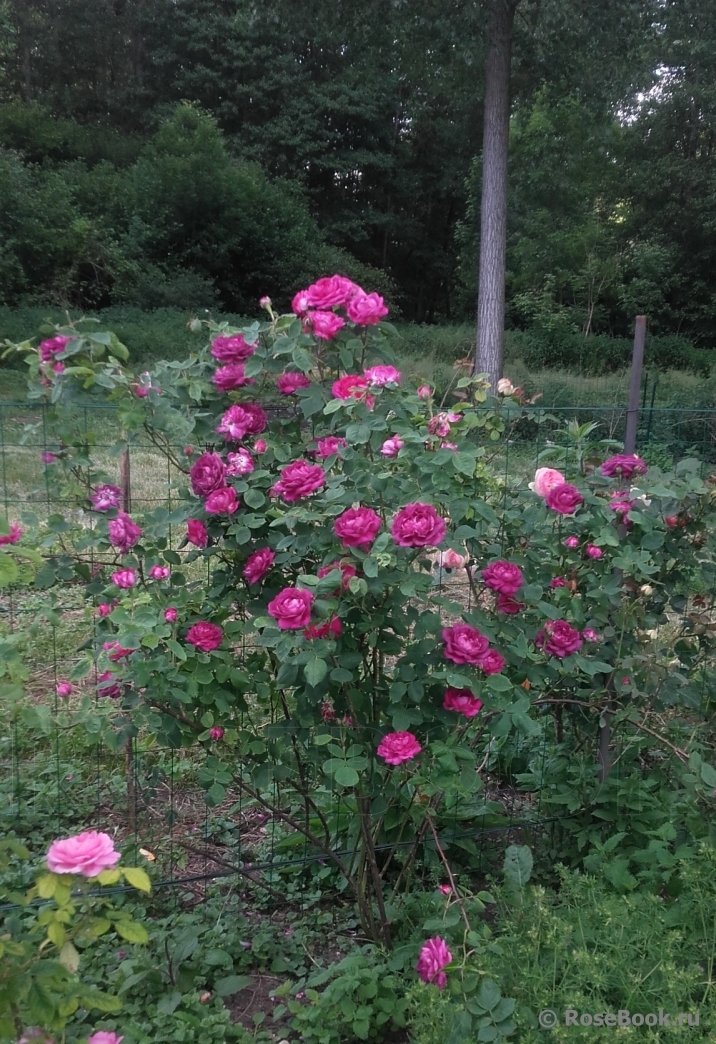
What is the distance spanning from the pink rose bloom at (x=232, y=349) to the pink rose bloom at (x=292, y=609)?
56cm

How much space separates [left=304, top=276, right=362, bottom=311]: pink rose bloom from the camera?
1.73 m

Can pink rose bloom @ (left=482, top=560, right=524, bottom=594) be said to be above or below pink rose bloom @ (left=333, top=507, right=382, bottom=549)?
below

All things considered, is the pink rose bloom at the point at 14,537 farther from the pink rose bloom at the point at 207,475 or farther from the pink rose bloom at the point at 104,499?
the pink rose bloom at the point at 207,475

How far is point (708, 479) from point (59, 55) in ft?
74.5

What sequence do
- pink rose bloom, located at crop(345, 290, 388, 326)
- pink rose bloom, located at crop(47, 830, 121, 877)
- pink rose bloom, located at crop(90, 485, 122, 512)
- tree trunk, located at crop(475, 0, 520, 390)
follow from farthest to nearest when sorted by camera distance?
1. tree trunk, located at crop(475, 0, 520, 390)
2. pink rose bloom, located at crop(90, 485, 122, 512)
3. pink rose bloom, located at crop(345, 290, 388, 326)
4. pink rose bloom, located at crop(47, 830, 121, 877)

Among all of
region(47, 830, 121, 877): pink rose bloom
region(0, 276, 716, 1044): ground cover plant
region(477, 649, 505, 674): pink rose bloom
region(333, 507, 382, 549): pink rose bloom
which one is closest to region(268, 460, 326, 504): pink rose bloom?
region(0, 276, 716, 1044): ground cover plant

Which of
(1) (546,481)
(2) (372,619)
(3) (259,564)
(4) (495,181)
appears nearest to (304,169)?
(4) (495,181)

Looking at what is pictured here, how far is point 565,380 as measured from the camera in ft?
46.4

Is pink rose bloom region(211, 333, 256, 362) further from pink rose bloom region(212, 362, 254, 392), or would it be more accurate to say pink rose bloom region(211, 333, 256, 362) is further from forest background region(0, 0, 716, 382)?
forest background region(0, 0, 716, 382)

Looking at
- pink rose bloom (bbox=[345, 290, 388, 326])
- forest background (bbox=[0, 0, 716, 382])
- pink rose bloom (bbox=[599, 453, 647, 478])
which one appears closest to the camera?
pink rose bloom (bbox=[345, 290, 388, 326])

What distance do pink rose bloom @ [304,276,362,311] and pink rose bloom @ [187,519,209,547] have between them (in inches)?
19.9

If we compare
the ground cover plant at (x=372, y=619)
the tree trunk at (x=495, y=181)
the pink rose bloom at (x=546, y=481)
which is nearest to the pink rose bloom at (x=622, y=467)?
the ground cover plant at (x=372, y=619)

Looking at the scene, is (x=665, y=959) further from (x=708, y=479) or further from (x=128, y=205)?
(x=128, y=205)

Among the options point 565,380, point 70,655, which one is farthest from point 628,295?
point 70,655
